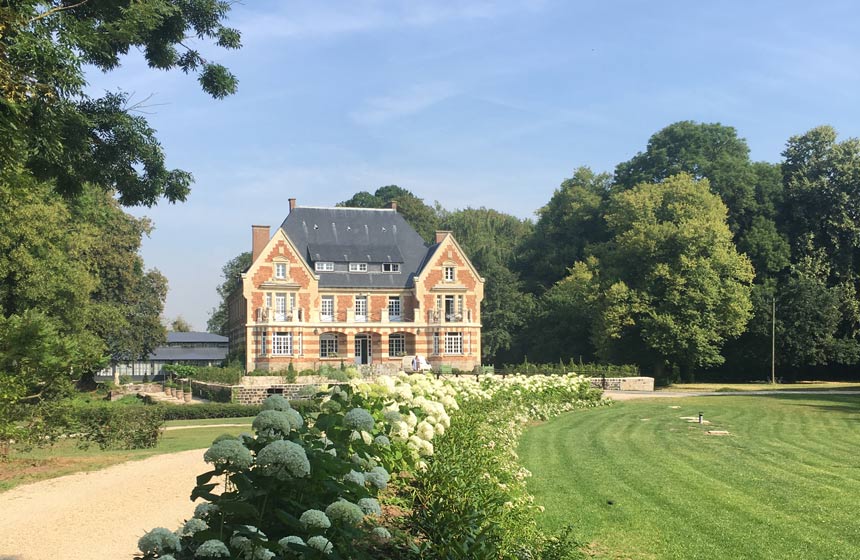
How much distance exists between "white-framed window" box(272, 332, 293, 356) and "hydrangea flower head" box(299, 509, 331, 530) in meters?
45.5

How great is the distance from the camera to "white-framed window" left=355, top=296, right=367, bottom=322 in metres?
51.4

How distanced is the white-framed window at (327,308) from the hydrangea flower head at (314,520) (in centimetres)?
4725

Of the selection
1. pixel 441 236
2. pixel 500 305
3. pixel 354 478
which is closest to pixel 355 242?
pixel 441 236

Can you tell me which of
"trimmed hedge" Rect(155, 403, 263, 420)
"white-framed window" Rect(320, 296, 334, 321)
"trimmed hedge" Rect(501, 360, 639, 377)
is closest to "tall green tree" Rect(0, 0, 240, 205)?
"trimmed hedge" Rect(155, 403, 263, 420)

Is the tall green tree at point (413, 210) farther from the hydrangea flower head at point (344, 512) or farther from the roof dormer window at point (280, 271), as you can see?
the hydrangea flower head at point (344, 512)

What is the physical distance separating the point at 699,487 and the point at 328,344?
41985 millimetres

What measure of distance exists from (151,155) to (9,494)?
522cm

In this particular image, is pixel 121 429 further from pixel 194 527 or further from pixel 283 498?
pixel 283 498

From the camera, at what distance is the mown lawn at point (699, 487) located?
806 cm

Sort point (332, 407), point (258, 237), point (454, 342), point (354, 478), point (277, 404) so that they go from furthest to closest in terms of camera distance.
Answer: point (454, 342) → point (258, 237) → point (332, 407) → point (277, 404) → point (354, 478)

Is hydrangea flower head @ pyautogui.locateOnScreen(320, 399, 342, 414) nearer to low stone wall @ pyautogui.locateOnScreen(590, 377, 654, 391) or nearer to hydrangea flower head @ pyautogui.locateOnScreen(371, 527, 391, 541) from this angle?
hydrangea flower head @ pyautogui.locateOnScreen(371, 527, 391, 541)

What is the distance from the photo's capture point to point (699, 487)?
Result: 35.9 ft

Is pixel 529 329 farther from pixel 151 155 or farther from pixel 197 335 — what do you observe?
pixel 151 155

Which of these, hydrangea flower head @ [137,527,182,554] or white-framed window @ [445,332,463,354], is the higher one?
white-framed window @ [445,332,463,354]
